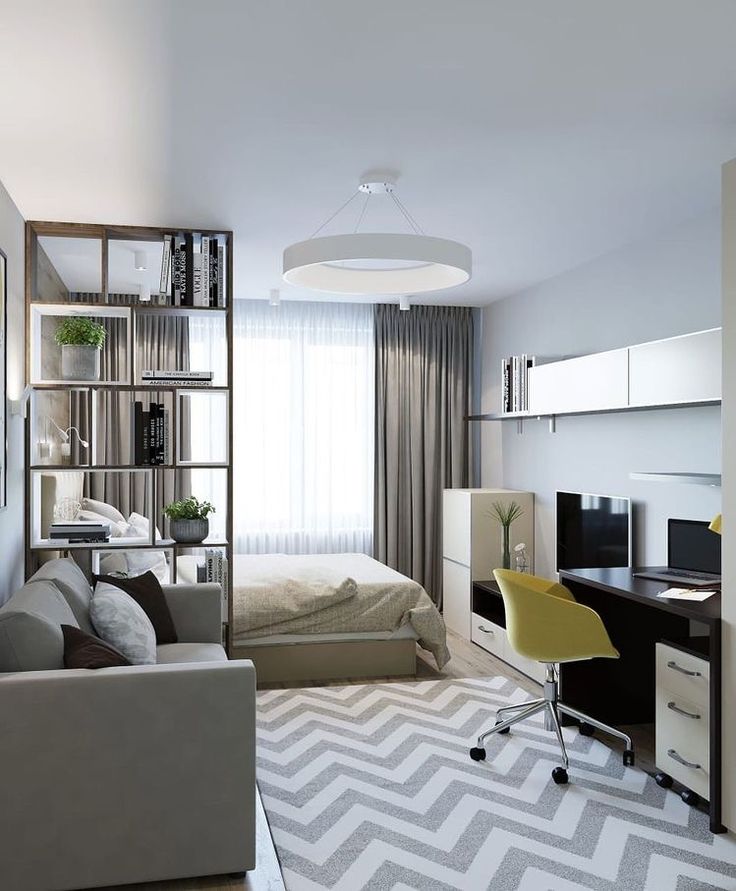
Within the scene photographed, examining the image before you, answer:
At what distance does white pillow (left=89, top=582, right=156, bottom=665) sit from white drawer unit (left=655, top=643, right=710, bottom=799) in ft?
6.56

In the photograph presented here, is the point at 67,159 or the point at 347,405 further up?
the point at 67,159

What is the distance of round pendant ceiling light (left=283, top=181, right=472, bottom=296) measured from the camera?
3.21 meters

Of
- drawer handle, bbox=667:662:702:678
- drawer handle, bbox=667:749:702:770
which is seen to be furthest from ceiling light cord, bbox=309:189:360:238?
drawer handle, bbox=667:749:702:770

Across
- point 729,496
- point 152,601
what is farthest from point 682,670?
point 152,601

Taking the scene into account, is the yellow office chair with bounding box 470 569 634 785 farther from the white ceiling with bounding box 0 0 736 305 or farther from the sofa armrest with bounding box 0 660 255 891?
the white ceiling with bounding box 0 0 736 305

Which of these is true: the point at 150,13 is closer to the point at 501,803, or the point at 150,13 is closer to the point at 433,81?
the point at 433,81

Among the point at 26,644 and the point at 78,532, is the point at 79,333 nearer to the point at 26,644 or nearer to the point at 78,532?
the point at 78,532

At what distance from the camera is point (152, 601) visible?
3.91 meters

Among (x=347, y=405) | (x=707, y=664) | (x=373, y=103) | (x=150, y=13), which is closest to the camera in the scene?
(x=150, y=13)

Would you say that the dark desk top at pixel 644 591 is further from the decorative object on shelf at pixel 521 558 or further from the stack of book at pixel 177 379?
the stack of book at pixel 177 379

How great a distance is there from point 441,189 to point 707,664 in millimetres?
2258

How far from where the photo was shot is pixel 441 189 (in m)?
3.80

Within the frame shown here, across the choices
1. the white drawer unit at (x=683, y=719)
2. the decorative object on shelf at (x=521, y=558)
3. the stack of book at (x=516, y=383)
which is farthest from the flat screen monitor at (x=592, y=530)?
the white drawer unit at (x=683, y=719)

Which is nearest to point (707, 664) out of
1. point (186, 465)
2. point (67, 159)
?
point (186, 465)
